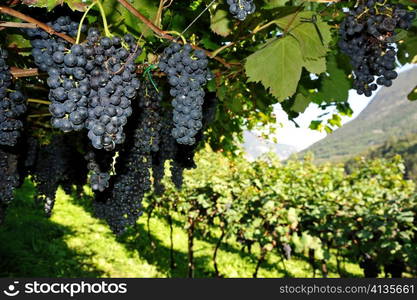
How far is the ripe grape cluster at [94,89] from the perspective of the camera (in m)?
1.38

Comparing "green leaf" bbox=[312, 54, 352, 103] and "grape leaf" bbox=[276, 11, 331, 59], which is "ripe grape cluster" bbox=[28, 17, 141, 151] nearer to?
"grape leaf" bbox=[276, 11, 331, 59]

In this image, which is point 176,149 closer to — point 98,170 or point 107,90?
point 98,170

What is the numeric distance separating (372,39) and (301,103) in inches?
49.4

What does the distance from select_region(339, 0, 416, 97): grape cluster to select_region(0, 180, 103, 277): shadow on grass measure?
701 centimetres

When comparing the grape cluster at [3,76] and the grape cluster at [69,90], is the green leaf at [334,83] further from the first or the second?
the grape cluster at [3,76]

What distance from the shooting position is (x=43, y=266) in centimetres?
746

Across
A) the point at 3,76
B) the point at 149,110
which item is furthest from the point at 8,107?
the point at 149,110

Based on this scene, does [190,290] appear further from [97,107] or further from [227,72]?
[97,107]

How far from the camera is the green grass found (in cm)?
777

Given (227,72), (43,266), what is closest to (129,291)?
(227,72)

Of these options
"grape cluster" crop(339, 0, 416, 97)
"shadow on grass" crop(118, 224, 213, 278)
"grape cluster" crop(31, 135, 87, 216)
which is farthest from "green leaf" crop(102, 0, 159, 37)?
"shadow on grass" crop(118, 224, 213, 278)

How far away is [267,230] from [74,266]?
4.78m

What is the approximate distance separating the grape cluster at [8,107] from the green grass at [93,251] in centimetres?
570

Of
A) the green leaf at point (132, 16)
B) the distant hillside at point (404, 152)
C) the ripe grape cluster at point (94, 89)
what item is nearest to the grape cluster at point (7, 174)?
the green leaf at point (132, 16)
